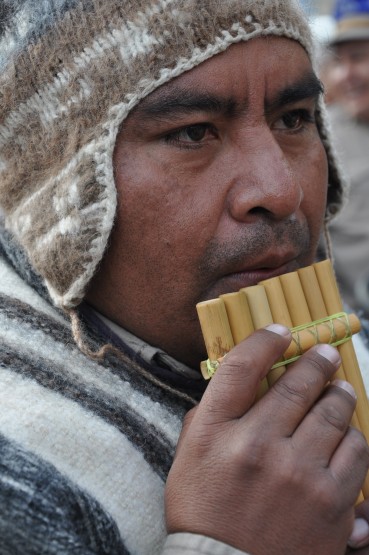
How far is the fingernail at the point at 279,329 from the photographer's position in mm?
1655

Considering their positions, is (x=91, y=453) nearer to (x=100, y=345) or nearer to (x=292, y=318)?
(x=100, y=345)

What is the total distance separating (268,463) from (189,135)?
2.55ft

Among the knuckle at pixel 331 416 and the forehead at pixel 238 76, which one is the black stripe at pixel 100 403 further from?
the forehead at pixel 238 76

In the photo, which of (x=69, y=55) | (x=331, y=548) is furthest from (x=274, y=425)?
(x=69, y=55)

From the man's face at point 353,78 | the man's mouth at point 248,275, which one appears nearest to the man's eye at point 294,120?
the man's mouth at point 248,275

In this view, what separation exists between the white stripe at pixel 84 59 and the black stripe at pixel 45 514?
78 centimetres

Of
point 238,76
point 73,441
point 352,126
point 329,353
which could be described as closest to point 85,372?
point 73,441

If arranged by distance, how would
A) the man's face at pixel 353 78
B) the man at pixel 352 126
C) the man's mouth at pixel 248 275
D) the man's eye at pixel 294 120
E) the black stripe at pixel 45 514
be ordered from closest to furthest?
Result: 1. the black stripe at pixel 45 514
2. the man's mouth at pixel 248 275
3. the man's eye at pixel 294 120
4. the man at pixel 352 126
5. the man's face at pixel 353 78

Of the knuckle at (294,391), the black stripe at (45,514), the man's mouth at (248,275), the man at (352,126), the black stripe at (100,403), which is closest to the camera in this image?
the black stripe at (45,514)

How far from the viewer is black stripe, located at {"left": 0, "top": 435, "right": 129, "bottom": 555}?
1490 mm

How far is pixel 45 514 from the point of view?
1517 mm

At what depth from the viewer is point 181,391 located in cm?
197

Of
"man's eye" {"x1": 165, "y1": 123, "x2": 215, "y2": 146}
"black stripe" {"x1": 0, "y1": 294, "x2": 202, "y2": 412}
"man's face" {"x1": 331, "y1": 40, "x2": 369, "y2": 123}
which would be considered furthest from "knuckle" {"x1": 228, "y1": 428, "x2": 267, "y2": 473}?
"man's face" {"x1": 331, "y1": 40, "x2": 369, "y2": 123}

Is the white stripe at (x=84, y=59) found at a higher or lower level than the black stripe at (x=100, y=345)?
higher
